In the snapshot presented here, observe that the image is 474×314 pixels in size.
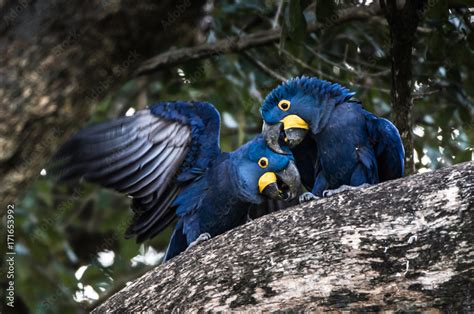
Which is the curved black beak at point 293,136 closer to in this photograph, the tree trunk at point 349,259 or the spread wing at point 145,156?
the spread wing at point 145,156

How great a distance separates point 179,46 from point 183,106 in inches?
58.4

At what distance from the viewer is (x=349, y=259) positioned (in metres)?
3.28

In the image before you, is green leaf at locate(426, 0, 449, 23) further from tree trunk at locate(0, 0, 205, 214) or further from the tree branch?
tree trunk at locate(0, 0, 205, 214)

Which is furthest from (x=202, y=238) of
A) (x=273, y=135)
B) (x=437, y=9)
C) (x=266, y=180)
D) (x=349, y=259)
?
(x=437, y=9)

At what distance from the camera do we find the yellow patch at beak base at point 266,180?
15.3 ft

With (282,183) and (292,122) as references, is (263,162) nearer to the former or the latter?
→ (282,183)

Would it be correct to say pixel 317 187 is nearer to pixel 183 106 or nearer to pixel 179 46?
pixel 183 106

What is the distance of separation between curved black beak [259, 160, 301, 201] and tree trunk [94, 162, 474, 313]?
3.35 feet

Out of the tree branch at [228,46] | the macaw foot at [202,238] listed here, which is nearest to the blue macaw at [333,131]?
the macaw foot at [202,238]

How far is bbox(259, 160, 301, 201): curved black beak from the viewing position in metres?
4.66

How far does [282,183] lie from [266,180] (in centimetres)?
10

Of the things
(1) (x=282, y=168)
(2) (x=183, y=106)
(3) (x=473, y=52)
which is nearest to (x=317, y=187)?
(1) (x=282, y=168)

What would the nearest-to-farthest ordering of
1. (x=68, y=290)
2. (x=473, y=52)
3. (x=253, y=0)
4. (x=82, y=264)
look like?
1. (x=473, y=52)
2. (x=253, y=0)
3. (x=68, y=290)
4. (x=82, y=264)

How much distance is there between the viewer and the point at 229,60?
605 centimetres
